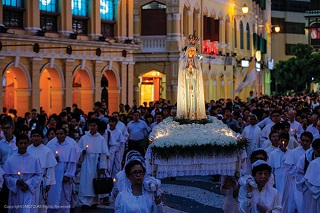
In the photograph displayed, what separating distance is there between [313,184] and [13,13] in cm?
2084

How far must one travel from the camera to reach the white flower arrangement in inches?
638

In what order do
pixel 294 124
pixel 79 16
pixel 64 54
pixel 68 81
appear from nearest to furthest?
pixel 294 124
pixel 64 54
pixel 68 81
pixel 79 16

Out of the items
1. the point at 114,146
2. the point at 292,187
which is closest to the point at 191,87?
the point at 114,146

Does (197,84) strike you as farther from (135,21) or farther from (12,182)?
(135,21)

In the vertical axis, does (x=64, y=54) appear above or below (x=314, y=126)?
above

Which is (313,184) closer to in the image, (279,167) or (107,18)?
(279,167)

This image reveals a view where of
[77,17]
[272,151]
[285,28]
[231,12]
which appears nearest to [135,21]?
[77,17]

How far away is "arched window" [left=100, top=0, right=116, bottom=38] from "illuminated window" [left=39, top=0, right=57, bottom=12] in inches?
145

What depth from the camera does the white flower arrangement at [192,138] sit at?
16.2 metres

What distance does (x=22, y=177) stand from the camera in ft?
41.9

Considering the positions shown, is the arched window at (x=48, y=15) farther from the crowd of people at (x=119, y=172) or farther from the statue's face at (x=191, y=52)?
the statue's face at (x=191, y=52)

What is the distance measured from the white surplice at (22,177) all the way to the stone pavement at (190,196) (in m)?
3.52

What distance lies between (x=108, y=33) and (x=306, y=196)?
84.0 ft

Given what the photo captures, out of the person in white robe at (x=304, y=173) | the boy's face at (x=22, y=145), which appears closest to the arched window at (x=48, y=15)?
the boy's face at (x=22, y=145)
